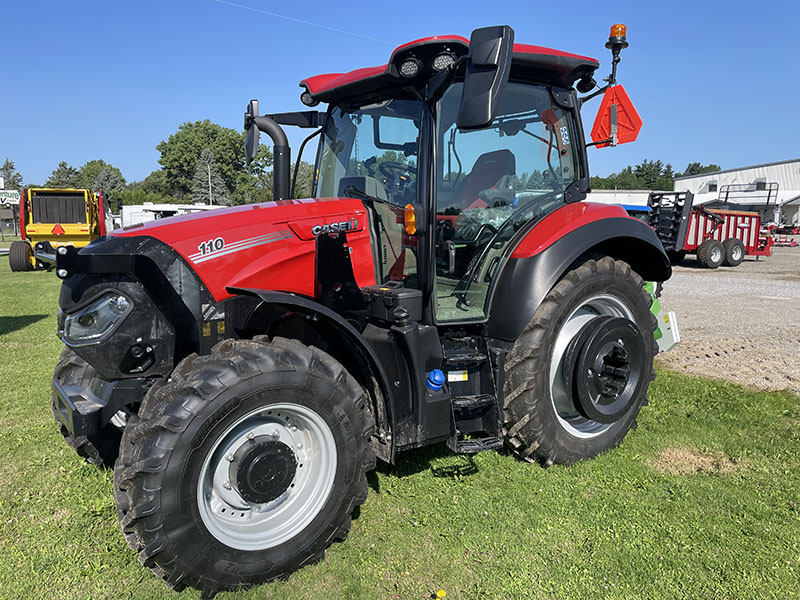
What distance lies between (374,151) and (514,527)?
7.71 feet

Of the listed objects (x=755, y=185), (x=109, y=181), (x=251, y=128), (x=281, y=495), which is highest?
(x=109, y=181)

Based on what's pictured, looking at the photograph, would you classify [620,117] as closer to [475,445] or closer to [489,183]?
[489,183]

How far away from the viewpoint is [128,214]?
90.8 feet

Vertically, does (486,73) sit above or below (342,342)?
above

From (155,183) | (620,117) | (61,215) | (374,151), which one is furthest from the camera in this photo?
(155,183)

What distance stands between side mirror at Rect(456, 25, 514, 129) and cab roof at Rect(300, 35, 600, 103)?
1.19 feet

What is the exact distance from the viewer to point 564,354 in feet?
12.2

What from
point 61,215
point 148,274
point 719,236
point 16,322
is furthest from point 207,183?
point 148,274

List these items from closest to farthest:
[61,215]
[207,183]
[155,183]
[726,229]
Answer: [61,215] → [726,229] → [207,183] → [155,183]

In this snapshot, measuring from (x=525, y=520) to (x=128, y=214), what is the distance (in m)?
28.9

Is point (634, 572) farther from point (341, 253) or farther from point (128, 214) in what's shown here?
point (128, 214)

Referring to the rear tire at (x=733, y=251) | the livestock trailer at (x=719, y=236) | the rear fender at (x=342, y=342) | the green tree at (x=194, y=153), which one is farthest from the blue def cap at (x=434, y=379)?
the green tree at (x=194, y=153)

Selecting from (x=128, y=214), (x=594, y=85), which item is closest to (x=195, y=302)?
(x=594, y=85)

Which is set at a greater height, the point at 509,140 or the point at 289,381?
the point at 509,140
